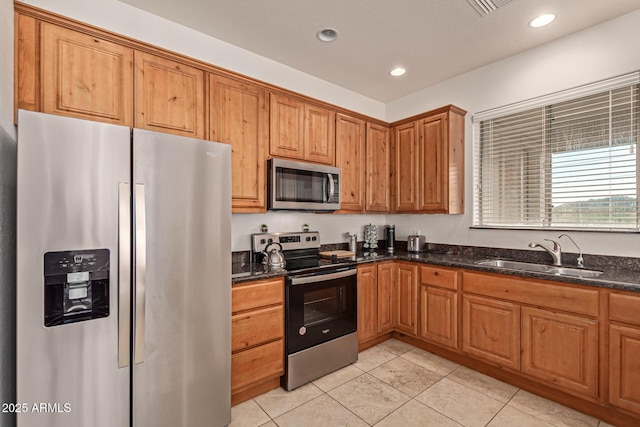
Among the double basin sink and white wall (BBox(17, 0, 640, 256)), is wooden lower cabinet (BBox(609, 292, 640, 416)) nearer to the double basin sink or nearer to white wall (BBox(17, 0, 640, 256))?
the double basin sink

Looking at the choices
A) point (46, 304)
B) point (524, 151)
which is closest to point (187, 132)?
point (46, 304)

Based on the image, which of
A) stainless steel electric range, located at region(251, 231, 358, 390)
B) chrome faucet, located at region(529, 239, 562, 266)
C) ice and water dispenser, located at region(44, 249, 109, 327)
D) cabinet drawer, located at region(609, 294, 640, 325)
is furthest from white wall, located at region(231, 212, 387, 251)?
cabinet drawer, located at region(609, 294, 640, 325)

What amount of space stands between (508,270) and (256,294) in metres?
1.97

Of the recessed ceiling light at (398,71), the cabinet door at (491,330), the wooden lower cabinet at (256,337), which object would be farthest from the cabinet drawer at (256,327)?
the recessed ceiling light at (398,71)

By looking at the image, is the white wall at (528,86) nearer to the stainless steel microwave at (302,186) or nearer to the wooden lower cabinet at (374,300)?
the wooden lower cabinet at (374,300)

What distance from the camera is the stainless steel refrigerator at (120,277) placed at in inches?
50.5

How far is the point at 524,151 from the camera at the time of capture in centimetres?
283

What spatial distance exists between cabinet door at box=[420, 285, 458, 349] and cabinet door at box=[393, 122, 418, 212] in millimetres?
981

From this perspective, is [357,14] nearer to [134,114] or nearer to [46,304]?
[134,114]

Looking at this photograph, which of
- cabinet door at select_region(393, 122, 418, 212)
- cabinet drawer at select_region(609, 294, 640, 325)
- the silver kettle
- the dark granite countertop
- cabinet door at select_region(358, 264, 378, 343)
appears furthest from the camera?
cabinet door at select_region(393, 122, 418, 212)

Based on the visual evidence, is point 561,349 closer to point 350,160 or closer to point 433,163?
point 433,163

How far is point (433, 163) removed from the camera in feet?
10.5

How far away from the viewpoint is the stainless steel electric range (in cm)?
232

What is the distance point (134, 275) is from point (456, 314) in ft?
8.43
